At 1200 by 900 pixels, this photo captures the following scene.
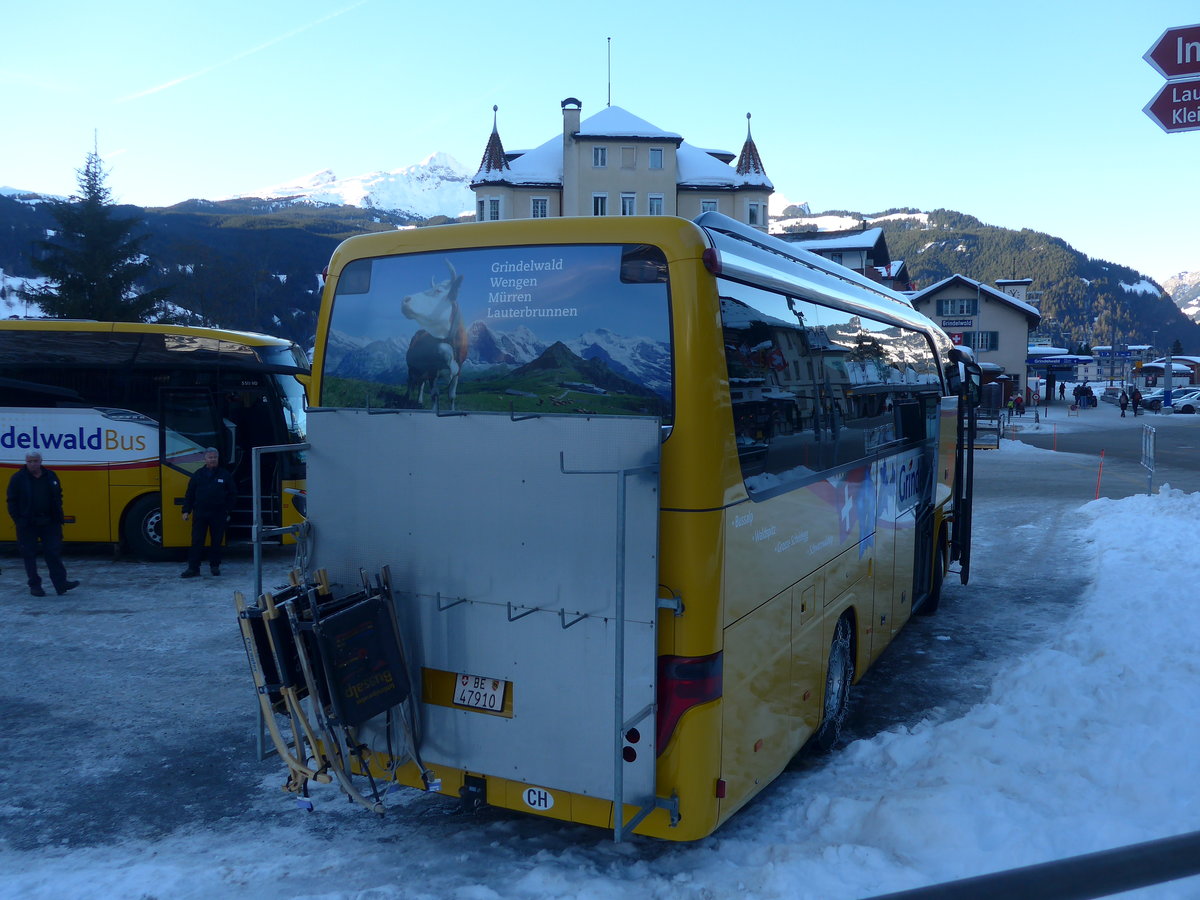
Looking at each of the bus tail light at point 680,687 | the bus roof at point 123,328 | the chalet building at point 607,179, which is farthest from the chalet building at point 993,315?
the bus tail light at point 680,687

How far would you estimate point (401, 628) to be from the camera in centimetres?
500

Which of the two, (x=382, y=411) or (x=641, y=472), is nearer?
(x=641, y=472)

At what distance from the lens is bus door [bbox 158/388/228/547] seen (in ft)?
46.0

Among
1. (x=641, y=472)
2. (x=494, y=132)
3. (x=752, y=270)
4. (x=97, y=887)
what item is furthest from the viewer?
(x=494, y=132)

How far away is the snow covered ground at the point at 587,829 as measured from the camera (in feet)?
15.2

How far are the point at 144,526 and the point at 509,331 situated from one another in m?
11.4

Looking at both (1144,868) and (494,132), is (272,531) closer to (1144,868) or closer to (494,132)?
(1144,868)

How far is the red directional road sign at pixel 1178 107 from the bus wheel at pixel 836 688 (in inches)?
146

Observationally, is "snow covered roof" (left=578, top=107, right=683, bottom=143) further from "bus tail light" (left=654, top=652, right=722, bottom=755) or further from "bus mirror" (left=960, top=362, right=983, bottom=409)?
"bus tail light" (left=654, top=652, right=722, bottom=755)

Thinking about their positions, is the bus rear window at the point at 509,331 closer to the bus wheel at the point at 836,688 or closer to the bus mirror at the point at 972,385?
the bus wheel at the point at 836,688

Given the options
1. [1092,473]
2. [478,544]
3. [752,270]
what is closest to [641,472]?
[478,544]

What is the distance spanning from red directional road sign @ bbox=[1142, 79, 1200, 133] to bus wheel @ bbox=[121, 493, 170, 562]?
522 inches

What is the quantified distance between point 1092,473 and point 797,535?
23.9 m

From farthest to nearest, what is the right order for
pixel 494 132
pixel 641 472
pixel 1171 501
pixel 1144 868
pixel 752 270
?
pixel 494 132
pixel 1171 501
pixel 752 270
pixel 641 472
pixel 1144 868
